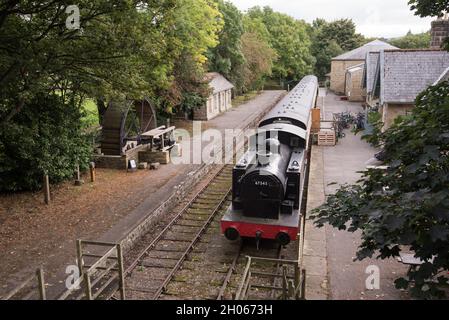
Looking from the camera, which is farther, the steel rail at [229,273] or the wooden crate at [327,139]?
the wooden crate at [327,139]

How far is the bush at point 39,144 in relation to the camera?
43.8ft

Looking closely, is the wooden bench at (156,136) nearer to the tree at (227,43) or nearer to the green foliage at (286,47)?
the tree at (227,43)

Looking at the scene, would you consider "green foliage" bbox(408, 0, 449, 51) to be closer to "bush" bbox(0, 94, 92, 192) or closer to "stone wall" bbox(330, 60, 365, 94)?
"bush" bbox(0, 94, 92, 192)

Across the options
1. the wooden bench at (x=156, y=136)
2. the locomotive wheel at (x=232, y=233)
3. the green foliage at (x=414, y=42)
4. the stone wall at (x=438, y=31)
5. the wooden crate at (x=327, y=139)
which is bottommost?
the locomotive wheel at (x=232, y=233)

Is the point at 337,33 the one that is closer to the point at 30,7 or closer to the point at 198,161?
the point at 198,161

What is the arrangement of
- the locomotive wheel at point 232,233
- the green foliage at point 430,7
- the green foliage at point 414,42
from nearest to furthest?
the green foliage at point 430,7 → the locomotive wheel at point 232,233 → the green foliage at point 414,42

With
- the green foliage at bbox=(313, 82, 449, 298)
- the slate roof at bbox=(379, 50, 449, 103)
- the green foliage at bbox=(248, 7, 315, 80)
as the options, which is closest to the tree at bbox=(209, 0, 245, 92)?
the slate roof at bbox=(379, 50, 449, 103)

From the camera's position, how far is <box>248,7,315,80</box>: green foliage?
61.1 meters

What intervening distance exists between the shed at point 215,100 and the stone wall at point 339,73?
1952cm

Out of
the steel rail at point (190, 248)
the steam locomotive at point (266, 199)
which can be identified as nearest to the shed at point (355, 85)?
the steel rail at point (190, 248)

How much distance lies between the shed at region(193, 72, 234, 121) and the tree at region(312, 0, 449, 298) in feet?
78.0

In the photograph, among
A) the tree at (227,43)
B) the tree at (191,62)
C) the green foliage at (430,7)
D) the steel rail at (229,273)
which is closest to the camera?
the green foliage at (430,7)

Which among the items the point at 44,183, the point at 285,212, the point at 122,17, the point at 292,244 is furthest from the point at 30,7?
the point at 292,244

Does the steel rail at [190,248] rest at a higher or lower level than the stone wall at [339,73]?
lower
